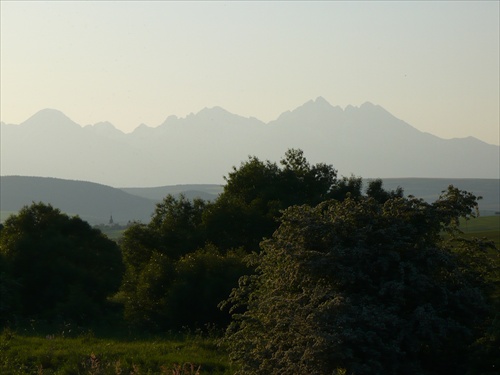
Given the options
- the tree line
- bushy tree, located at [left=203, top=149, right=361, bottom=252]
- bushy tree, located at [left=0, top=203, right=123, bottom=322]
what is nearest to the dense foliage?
bushy tree, located at [left=203, top=149, right=361, bottom=252]

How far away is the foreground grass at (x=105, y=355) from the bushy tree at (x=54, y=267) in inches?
465

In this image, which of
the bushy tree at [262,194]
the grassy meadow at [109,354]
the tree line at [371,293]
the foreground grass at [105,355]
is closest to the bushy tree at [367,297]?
the tree line at [371,293]

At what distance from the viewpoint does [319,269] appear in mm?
16516

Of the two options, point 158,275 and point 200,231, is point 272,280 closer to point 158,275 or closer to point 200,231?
point 158,275

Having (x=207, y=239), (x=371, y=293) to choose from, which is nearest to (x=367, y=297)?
(x=371, y=293)

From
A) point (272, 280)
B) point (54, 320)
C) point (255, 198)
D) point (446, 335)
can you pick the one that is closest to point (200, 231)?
point (255, 198)

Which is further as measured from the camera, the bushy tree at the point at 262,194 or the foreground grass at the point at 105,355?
the bushy tree at the point at 262,194

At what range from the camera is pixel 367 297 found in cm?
1619

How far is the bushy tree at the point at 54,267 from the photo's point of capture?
4125 cm

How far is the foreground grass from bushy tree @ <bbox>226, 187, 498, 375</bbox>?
5042 mm

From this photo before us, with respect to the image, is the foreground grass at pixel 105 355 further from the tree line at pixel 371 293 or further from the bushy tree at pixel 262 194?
the bushy tree at pixel 262 194

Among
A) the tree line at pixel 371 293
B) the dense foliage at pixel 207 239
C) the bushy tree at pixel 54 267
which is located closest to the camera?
the tree line at pixel 371 293

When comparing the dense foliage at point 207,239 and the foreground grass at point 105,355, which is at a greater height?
the dense foliage at point 207,239

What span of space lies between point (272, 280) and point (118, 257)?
34.6m
